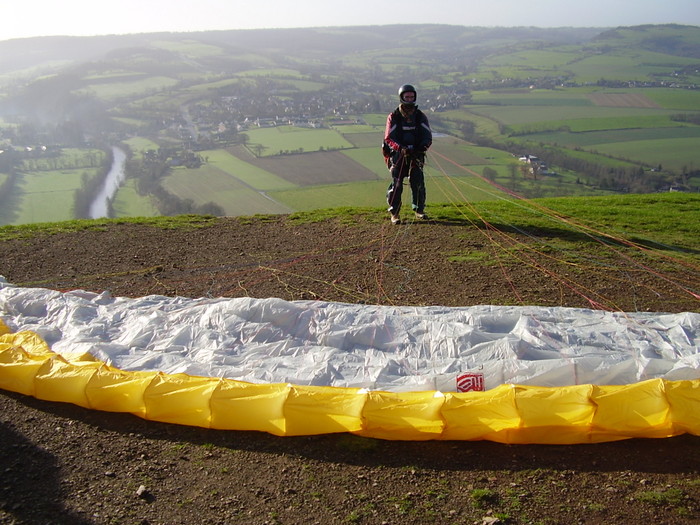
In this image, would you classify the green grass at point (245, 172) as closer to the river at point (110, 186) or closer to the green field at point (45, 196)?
the river at point (110, 186)

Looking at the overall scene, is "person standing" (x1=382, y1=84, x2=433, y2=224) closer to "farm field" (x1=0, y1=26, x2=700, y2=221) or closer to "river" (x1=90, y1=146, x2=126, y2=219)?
"farm field" (x1=0, y1=26, x2=700, y2=221)

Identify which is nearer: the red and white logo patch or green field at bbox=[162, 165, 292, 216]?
the red and white logo patch

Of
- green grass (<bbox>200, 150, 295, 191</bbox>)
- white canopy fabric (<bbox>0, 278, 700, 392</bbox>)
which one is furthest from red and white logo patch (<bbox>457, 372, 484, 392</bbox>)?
green grass (<bbox>200, 150, 295, 191</bbox>)

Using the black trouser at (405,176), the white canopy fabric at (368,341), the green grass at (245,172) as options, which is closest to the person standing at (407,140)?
the black trouser at (405,176)

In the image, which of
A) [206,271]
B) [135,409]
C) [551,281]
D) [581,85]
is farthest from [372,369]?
[581,85]

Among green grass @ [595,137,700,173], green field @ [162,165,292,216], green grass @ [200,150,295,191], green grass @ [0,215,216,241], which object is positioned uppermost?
green grass @ [595,137,700,173]

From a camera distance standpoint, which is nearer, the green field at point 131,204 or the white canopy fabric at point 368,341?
the white canopy fabric at point 368,341

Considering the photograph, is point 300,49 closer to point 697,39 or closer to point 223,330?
point 697,39
